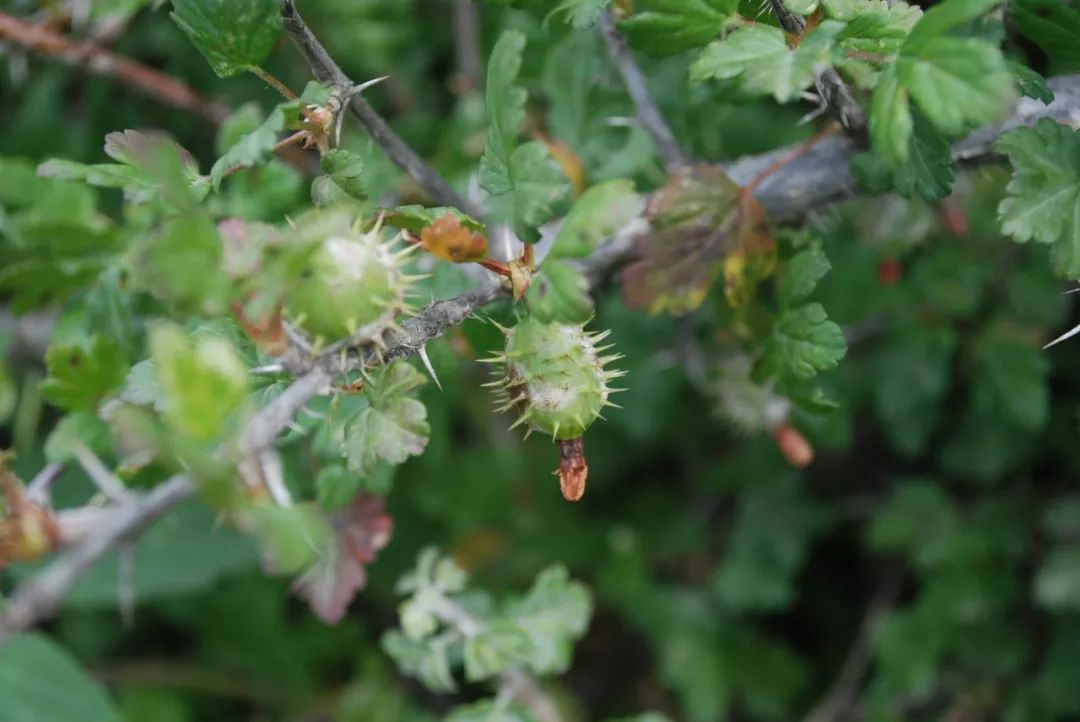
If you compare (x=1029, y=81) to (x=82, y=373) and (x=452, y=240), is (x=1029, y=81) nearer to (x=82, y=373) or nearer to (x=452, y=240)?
(x=452, y=240)

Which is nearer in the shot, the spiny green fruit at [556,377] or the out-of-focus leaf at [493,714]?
the spiny green fruit at [556,377]

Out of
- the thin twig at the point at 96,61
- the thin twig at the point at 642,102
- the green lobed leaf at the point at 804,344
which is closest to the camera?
the green lobed leaf at the point at 804,344

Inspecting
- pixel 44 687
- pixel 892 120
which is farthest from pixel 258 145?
pixel 44 687

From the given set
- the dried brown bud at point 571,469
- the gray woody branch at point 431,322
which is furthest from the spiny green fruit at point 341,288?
the dried brown bud at point 571,469

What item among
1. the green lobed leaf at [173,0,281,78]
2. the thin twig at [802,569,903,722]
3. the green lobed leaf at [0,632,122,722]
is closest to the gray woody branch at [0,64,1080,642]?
the green lobed leaf at [173,0,281,78]

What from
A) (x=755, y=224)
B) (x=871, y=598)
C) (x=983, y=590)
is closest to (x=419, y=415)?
(x=755, y=224)

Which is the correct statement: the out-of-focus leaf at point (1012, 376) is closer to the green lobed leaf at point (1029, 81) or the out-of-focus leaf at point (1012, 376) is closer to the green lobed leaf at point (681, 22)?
the green lobed leaf at point (1029, 81)

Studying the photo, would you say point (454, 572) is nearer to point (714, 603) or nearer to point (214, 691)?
point (714, 603)

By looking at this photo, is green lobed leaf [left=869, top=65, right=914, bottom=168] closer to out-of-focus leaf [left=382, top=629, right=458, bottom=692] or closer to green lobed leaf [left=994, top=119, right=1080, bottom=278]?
green lobed leaf [left=994, top=119, right=1080, bottom=278]
